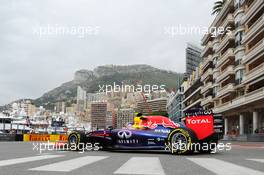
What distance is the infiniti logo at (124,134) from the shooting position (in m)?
11.9

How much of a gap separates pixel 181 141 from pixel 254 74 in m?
32.9

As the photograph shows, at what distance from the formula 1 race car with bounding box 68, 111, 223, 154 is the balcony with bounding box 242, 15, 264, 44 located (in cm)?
3094

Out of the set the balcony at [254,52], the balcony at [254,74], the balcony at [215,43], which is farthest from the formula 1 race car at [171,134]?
the balcony at [215,43]

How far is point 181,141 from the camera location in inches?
429

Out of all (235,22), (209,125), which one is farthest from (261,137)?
(209,125)

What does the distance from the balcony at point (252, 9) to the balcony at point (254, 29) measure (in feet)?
4.99

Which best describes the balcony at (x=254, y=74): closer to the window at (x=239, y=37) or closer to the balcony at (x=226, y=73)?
the balcony at (x=226, y=73)

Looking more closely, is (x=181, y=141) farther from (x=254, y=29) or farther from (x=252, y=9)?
(x=252, y=9)

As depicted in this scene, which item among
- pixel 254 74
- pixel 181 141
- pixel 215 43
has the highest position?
pixel 215 43

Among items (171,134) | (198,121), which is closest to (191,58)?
(198,121)

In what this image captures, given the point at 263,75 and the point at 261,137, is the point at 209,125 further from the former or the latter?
the point at 263,75

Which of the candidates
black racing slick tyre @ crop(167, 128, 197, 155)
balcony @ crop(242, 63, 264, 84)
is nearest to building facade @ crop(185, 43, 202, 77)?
balcony @ crop(242, 63, 264, 84)

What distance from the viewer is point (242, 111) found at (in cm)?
4900

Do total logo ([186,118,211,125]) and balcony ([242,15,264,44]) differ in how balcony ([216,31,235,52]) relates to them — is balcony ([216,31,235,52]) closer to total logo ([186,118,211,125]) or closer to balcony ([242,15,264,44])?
balcony ([242,15,264,44])
